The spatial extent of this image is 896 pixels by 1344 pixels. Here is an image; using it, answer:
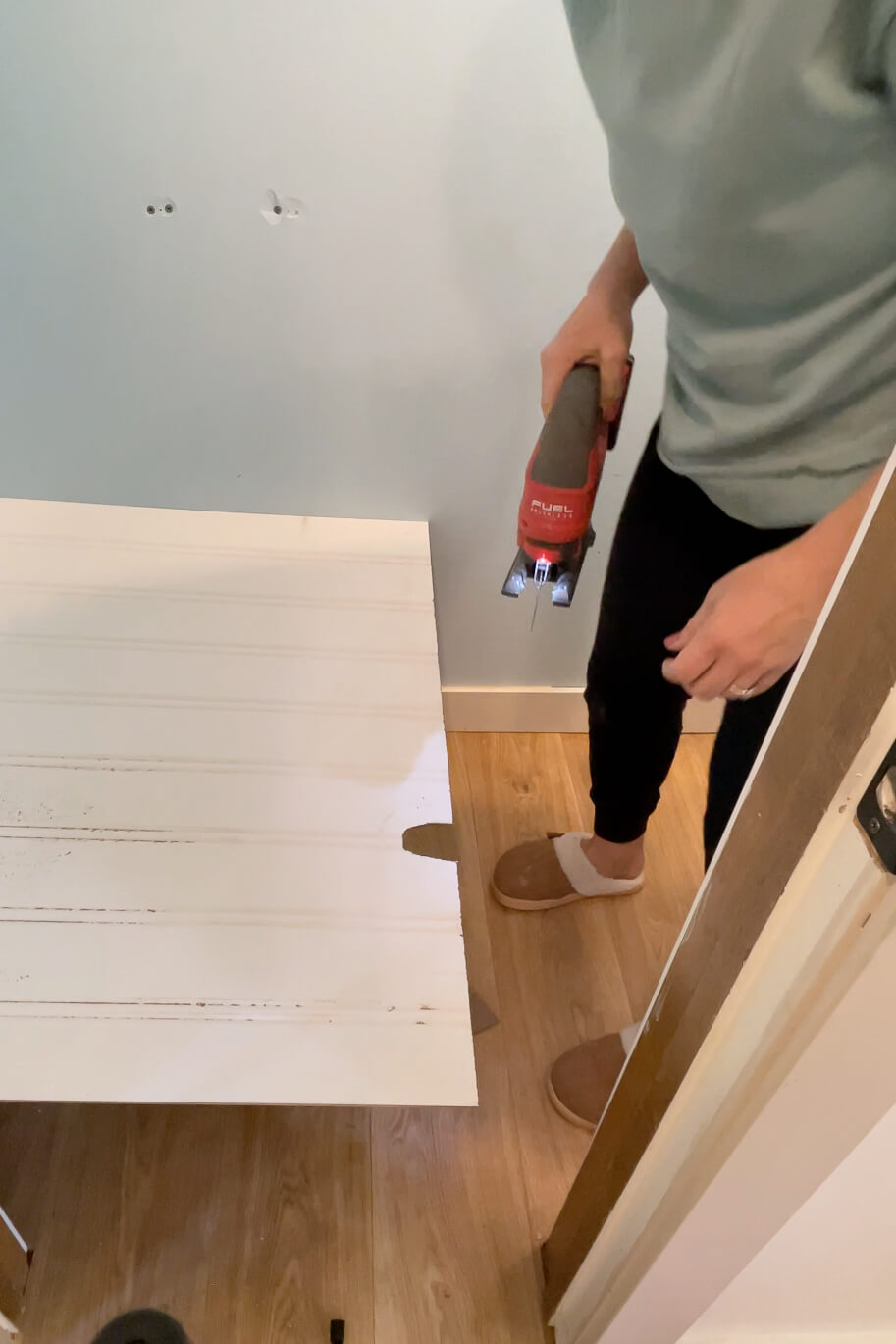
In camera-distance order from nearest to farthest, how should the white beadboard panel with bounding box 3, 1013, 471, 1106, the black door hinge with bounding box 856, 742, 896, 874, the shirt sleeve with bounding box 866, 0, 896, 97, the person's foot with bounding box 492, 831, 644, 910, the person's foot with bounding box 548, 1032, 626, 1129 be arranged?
the black door hinge with bounding box 856, 742, 896, 874
the shirt sleeve with bounding box 866, 0, 896, 97
the white beadboard panel with bounding box 3, 1013, 471, 1106
the person's foot with bounding box 548, 1032, 626, 1129
the person's foot with bounding box 492, 831, 644, 910

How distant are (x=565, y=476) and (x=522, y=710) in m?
0.60

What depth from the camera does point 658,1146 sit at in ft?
1.73

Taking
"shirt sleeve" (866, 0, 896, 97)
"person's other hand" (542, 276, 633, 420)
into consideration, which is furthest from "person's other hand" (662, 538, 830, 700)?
"person's other hand" (542, 276, 633, 420)

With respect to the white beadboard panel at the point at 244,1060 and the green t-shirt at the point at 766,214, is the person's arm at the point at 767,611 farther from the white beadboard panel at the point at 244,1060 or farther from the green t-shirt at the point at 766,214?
the white beadboard panel at the point at 244,1060

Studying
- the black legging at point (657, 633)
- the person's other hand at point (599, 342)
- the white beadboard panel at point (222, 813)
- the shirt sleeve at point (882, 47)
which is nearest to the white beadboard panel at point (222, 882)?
the white beadboard panel at point (222, 813)

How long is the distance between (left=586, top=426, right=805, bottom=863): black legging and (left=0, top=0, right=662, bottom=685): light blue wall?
0.27m

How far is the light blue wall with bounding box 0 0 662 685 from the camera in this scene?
78 cm

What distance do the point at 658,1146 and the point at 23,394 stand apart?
96 cm

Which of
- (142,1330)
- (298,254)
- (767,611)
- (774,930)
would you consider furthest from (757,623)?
(142,1330)

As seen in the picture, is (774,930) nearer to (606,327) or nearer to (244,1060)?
(244,1060)

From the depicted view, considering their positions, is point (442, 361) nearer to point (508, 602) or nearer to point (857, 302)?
point (508, 602)

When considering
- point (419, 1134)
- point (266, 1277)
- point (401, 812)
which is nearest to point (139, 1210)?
point (266, 1277)

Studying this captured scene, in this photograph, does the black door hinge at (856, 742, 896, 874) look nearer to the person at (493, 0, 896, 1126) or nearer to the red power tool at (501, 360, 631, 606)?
the person at (493, 0, 896, 1126)

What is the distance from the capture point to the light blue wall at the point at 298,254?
2.56 feet
